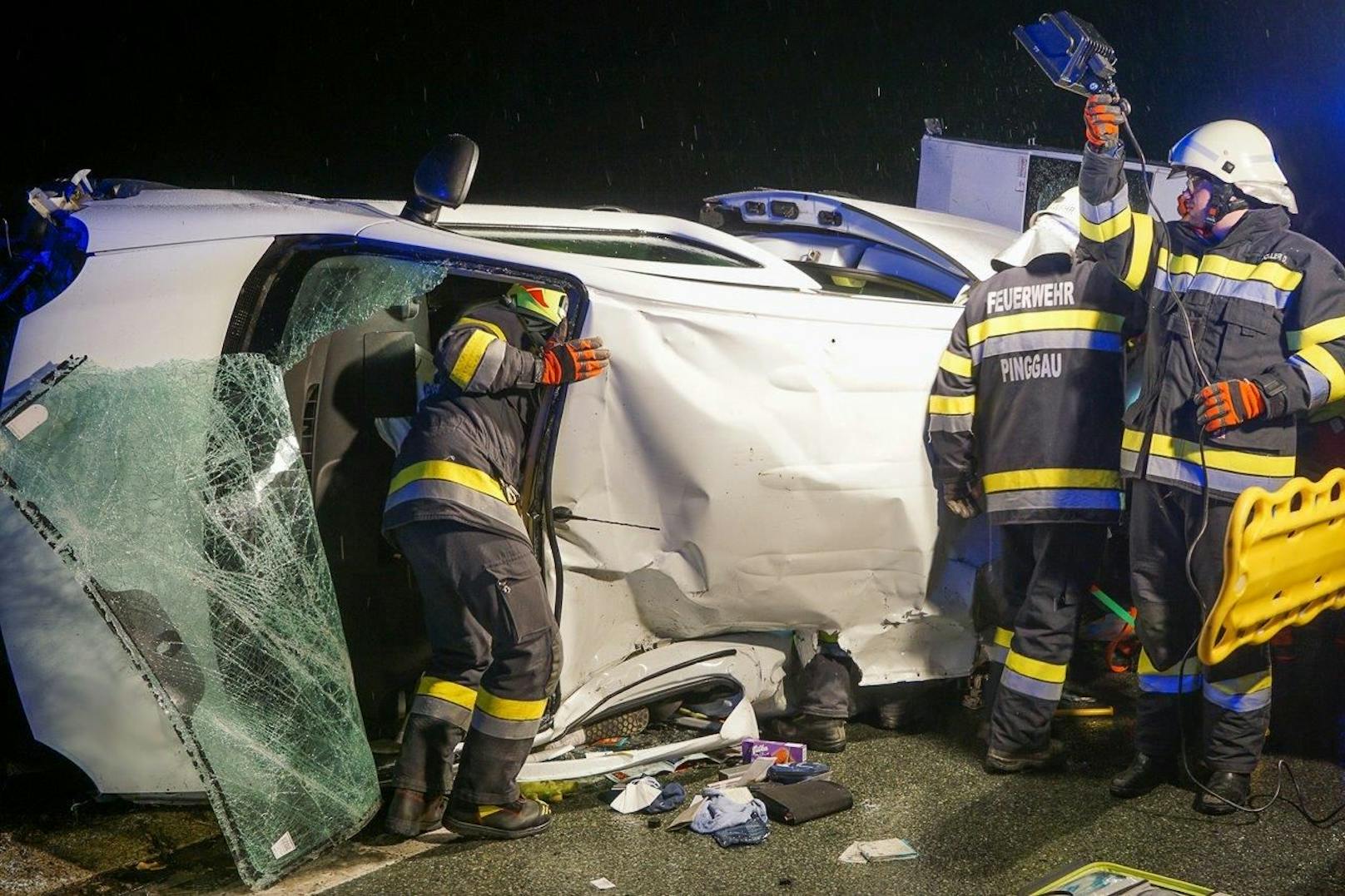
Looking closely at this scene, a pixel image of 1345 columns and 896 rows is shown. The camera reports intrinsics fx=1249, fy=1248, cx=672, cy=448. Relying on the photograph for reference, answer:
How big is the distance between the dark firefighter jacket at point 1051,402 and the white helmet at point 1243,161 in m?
0.44

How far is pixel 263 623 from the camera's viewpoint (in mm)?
3074

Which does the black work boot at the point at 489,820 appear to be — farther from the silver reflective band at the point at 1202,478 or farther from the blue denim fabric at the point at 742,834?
the silver reflective band at the point at 1202,478

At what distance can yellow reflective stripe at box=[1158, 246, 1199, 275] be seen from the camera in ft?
12.6

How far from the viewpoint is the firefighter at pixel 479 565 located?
338 cm

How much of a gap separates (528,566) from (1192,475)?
6.49 feet

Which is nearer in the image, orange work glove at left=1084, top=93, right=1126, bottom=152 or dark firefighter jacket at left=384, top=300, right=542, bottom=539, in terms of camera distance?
dark firefighter jacket at left=384, top=300, right=542, bottom=539

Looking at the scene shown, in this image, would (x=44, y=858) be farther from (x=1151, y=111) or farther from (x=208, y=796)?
(x=1151, y=111)

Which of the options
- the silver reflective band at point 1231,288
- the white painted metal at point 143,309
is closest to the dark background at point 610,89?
the silver reflective band at point 1231,288

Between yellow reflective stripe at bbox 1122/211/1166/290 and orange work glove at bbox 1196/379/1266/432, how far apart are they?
0.44 m

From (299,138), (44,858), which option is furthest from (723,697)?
(299,138)

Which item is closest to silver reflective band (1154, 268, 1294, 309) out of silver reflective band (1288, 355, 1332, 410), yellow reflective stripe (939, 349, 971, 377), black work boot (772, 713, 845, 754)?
silver reflective band (1288, 355, 1332, 410)

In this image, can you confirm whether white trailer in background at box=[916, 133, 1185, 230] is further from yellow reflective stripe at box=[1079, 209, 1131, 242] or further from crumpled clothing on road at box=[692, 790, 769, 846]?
crumpled clothing on road at box=[692, 790, 769, 846]

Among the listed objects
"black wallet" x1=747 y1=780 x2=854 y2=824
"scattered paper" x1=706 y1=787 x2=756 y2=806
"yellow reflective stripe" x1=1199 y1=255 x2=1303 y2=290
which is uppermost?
"yellow reflective stripe" x1=1199 y1=255 x2=1303 y2=290

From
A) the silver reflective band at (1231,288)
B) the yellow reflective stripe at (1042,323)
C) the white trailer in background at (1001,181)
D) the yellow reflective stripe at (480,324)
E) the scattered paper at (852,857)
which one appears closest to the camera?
the scattered paper at (852,857)
